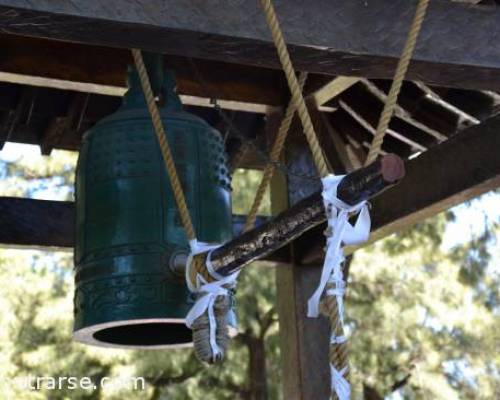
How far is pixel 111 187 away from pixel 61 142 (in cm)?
145

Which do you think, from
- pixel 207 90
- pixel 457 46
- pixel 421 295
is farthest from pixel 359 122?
pixel 421 295

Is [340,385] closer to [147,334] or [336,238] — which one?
[336,238]

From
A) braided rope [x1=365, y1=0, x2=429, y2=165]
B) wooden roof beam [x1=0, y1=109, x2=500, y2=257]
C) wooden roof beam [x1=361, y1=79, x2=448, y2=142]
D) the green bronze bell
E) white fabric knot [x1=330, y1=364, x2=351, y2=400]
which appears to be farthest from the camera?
wooden roof beam [x1=361, y1=79, x2=448, y2=142]

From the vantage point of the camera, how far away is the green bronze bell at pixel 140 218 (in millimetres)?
1972

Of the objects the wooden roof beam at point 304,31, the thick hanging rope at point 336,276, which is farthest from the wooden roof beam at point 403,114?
the thick hanging rope at point 336,276

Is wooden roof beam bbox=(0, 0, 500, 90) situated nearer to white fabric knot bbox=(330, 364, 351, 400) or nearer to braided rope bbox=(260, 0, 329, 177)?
braided rope bbox=(260, 0, 329, 177)

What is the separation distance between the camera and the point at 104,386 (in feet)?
25.1


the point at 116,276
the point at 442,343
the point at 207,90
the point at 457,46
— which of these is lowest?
the point at 116,276

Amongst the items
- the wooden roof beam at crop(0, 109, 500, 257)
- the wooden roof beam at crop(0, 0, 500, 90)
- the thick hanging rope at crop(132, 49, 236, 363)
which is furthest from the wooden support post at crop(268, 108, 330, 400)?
the thick hanging rope at crop(132, 49, 236, 363)

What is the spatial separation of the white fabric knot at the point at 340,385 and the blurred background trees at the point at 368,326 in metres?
6.18

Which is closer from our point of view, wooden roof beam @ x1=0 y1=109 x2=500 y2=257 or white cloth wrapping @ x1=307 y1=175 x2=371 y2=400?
white cloth wrapping @ x1=307 y1=175 x2=371 y2=400

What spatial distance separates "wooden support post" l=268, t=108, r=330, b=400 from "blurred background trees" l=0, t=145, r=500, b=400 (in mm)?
4385

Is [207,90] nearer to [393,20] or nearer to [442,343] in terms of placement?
[393,20]

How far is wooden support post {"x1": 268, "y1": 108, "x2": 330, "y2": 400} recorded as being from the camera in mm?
3002
